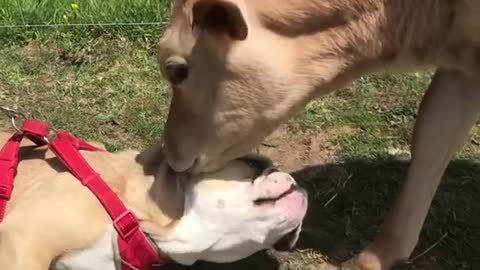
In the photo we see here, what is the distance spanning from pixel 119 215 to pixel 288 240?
0.46 meters

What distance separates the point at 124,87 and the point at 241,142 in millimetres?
1246

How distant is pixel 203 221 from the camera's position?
236cm

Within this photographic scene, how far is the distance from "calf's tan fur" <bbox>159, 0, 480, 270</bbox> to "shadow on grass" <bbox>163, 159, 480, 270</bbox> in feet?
1.81

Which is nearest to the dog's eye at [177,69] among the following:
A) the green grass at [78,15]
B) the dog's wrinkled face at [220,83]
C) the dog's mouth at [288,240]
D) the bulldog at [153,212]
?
the dog's wrinkled face at [220,83]

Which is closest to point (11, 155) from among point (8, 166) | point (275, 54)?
point (8, 166)

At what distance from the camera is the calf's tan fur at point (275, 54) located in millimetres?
2330

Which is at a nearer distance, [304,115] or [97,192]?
[97,192]

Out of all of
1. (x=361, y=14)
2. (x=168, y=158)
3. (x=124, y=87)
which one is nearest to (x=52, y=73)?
(x=124, y=87)

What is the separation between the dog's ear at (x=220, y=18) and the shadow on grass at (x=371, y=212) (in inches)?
A: 32.1

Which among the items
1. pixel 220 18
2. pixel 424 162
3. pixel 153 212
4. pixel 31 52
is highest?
pixel 220 18

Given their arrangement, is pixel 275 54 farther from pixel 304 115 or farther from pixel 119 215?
pixel 304 115

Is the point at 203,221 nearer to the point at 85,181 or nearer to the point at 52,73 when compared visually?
the point at 85,181

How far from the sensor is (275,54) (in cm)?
237

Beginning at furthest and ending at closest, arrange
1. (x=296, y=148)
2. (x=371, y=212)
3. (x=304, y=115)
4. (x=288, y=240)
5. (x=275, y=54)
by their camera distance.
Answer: (x=304, y=115) < (x=296, y=148) < (x=371, y=212) < (x=288, y=240) < (x=275, y=54)
